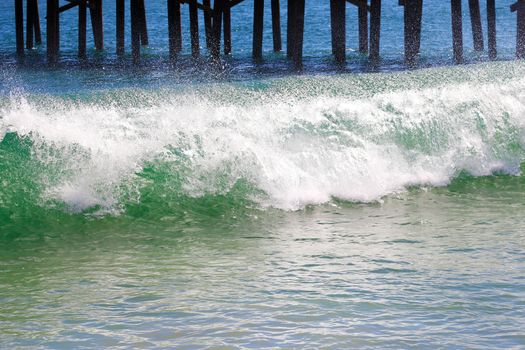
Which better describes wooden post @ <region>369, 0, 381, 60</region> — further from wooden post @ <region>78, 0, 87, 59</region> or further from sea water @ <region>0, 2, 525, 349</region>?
sea water @ <region>0, 2, 525, 349</region>

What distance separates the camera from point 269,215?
6953 mm

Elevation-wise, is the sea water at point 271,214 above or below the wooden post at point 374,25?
below

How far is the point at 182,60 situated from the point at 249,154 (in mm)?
11878

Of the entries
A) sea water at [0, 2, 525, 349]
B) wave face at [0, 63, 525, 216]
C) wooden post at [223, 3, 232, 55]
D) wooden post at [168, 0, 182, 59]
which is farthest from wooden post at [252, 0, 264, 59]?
wave face at [0, 63, 525, 216]

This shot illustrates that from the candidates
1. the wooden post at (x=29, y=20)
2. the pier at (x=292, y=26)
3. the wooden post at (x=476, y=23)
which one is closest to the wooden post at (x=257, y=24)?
the pier at (x=292, y=26)

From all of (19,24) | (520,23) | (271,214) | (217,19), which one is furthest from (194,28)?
(271,214)

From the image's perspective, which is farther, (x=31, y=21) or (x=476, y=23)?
(x=31, y=21)

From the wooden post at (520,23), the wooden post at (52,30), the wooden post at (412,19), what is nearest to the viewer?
the wooden post at (412,19)

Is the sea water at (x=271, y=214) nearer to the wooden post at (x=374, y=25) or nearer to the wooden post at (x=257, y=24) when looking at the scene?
the wooden post at (x=374, y=25)

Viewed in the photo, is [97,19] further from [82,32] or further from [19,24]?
[82,32]

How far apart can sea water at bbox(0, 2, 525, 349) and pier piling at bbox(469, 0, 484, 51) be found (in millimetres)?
7668

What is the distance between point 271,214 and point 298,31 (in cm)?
868

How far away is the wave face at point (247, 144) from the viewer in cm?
709

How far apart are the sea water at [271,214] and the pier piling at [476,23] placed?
767 cm
